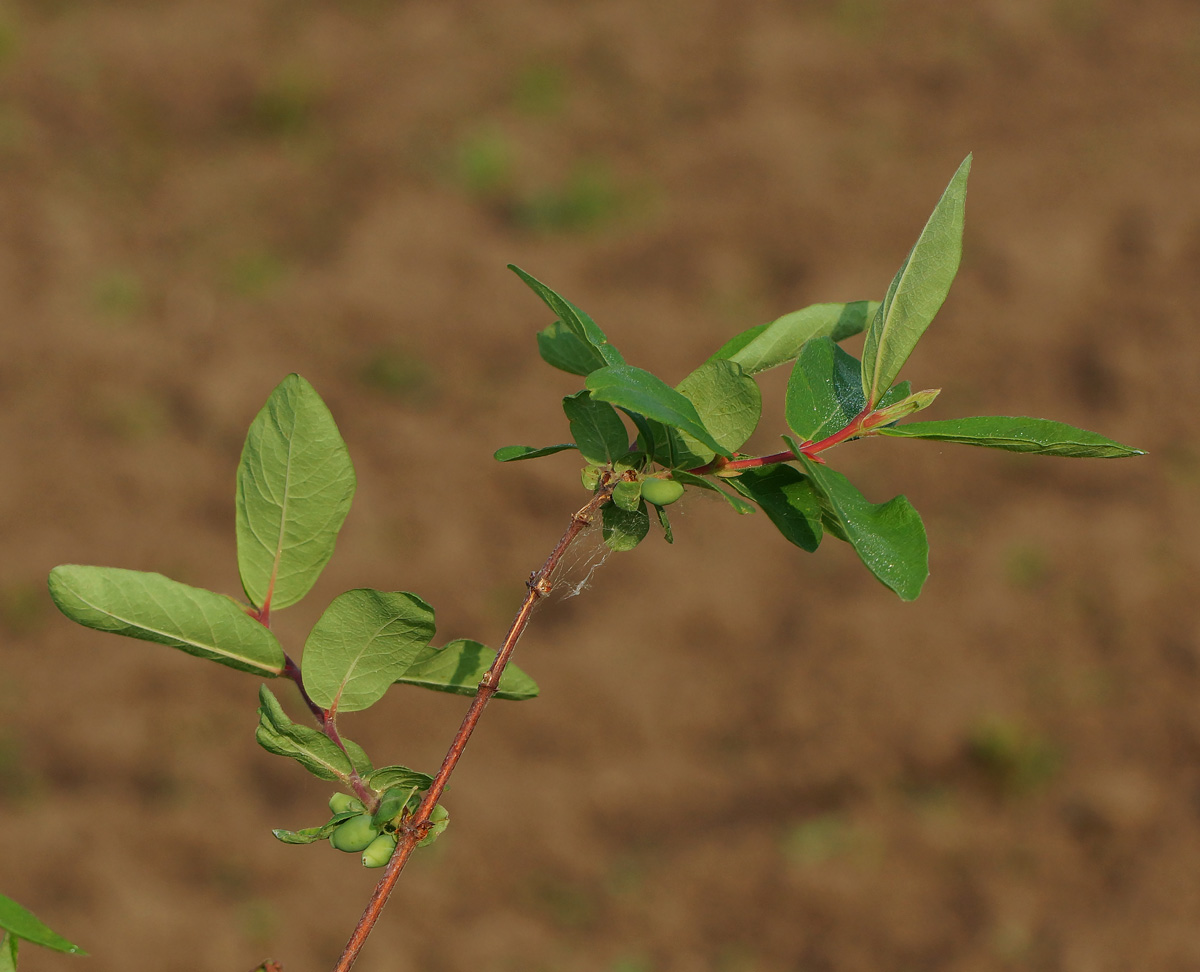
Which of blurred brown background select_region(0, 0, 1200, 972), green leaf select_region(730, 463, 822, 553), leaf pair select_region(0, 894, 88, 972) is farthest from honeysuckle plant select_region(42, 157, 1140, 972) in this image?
blurred brown background select_region(0, 0, 1200, 972)

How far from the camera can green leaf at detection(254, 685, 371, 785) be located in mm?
745

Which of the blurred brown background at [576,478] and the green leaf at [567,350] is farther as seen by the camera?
the blurred brown background at [576,478]

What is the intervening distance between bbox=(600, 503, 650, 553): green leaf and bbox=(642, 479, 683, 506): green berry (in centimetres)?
3

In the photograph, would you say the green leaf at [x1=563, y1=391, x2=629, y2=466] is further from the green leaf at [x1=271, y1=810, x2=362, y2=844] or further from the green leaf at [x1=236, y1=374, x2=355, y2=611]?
the green leaf at [x1=271, y1=810, x2=362, y2=844]

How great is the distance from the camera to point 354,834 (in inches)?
29.3

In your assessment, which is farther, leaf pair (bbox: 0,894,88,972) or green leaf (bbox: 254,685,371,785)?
green leaf (bbox: 254,685,371,785)

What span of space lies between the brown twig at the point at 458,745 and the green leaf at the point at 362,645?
61 mm

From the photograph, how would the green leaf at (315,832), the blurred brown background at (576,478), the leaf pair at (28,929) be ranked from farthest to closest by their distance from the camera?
the blurred brown background at (576,478), the green leaf at (315,832), the leaf pair at (28,929)

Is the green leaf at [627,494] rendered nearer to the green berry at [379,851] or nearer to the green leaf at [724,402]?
the green leaf at [724,402]

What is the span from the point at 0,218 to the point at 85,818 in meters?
2.80

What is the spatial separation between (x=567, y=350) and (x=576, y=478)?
3.25m

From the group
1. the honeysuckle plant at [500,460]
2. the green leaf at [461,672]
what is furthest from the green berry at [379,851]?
the green leaf at [461,672]

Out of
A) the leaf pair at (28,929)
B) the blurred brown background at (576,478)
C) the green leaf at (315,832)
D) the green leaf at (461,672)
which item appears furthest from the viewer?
the blurred brown background at (576,478)

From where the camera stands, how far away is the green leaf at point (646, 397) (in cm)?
69
